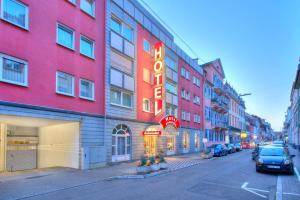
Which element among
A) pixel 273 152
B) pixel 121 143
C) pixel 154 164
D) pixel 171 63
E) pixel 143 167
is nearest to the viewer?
pixel 143 167

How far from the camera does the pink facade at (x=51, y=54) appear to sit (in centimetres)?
1378

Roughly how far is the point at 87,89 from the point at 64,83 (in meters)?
2.10

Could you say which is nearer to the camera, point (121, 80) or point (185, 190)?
point (185, 190)

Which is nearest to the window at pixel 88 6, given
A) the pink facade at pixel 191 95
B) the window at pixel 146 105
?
the window at pixel 146 105

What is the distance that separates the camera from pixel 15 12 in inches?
556

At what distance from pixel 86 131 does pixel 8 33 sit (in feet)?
23.0

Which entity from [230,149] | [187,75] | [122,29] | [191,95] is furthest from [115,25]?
[230,149]

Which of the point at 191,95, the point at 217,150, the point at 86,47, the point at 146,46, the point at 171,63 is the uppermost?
the point at 146,46

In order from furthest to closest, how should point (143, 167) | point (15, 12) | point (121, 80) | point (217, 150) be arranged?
point (217, 150) → point (121, 80) → point (143, 167) → point (15, 12)

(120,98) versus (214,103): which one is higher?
(214,103)

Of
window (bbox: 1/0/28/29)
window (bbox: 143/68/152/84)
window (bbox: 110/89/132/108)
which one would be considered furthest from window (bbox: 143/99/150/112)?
window (bbox: 1/0/28/29)

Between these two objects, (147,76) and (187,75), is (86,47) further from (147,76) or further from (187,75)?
(187,75)

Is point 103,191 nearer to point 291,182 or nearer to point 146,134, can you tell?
point 291,182

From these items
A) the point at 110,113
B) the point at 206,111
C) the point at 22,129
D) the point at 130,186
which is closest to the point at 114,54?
the point at 110,113
